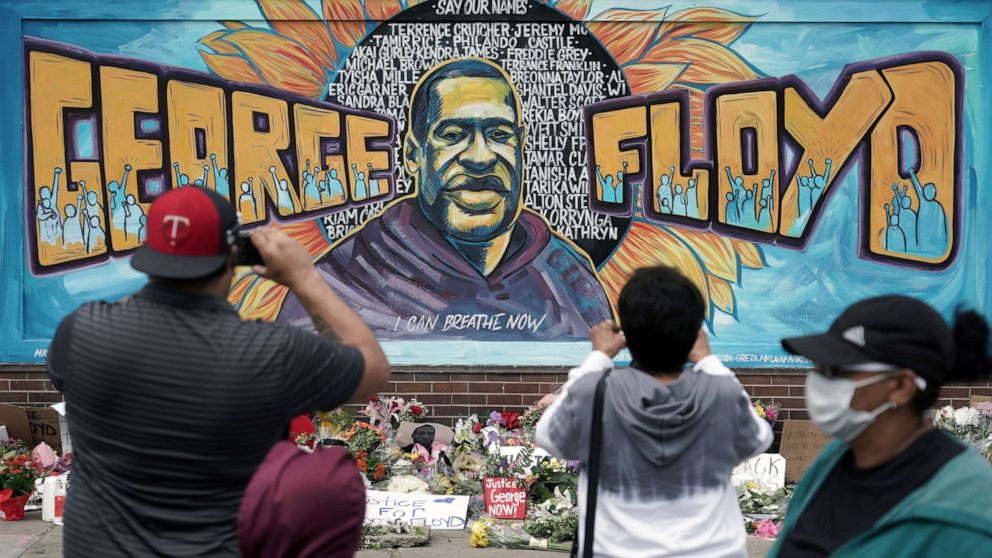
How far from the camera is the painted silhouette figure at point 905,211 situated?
7.29 metres

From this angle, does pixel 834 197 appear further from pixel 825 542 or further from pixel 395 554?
pixel 825 542

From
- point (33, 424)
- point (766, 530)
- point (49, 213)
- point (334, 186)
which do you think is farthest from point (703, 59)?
point (33, 424)

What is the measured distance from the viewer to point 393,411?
736cm

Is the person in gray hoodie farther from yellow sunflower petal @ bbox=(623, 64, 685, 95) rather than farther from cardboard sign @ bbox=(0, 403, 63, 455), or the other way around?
cardboard sign @ bbox=(0, 403, 63, 455)

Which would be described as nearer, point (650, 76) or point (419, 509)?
point (419, 509)

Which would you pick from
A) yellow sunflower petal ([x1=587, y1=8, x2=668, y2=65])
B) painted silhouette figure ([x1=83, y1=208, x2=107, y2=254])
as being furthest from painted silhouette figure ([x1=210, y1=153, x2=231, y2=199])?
yellow sunflower petal ([x1=587, y1=8, x2=668, y2=65])

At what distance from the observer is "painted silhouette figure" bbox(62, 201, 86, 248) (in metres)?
7.36

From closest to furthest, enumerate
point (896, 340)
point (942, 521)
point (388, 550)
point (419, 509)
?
1. point (942, 521)
2. point (896, 340)
3. point (388, 550)
4. point (419, 509)

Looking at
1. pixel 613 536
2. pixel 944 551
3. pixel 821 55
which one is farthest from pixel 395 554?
pixel 821 55

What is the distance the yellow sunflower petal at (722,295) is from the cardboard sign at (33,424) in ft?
15.6

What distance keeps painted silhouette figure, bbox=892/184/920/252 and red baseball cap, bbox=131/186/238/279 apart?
19.8 feet

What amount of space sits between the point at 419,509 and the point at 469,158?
261 cm

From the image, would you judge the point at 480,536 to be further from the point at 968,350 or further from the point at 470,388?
the point at 968,350

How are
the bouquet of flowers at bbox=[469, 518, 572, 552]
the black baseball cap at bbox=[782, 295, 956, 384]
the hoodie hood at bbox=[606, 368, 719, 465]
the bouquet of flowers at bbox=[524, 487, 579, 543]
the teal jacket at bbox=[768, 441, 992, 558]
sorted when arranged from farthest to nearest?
1. the bouquet of flowers at bbox=[524, 487, 579, 543]
2. the bouquet of flowers at bbox=[469, 518, 572, 552]
3. the hoodie hood at bbox=[606, 368, 719, 465]
4. the black baseball cap at bbox=[782, 295, 956, 384]
5. the teal jacket at bbox=[768, 441, 992, 558]
